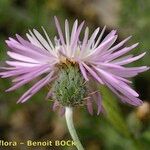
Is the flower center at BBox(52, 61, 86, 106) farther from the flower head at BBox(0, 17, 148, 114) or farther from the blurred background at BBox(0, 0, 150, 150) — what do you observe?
the blurred background at BBox(0, 0, 150, 150)

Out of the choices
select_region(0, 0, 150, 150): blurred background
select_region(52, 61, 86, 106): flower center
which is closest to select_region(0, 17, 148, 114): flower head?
select_region(52, 61, 86, 106): flower center

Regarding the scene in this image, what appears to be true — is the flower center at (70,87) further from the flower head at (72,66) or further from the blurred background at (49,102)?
the blurred background at (49,102)

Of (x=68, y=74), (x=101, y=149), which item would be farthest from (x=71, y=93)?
(x=101, y=149)

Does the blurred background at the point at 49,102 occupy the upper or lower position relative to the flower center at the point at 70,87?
upper

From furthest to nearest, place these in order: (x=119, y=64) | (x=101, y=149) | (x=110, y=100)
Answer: (x=101, y=149) → (x=110, y=100) → (x=119, y=64)

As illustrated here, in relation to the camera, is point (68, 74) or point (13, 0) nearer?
point (68, 74)

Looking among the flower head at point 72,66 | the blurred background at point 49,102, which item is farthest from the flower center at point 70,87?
the blurred background at point 49,102

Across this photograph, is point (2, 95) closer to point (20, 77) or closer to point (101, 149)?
point (101, 149)

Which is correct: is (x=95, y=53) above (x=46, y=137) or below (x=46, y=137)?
below
